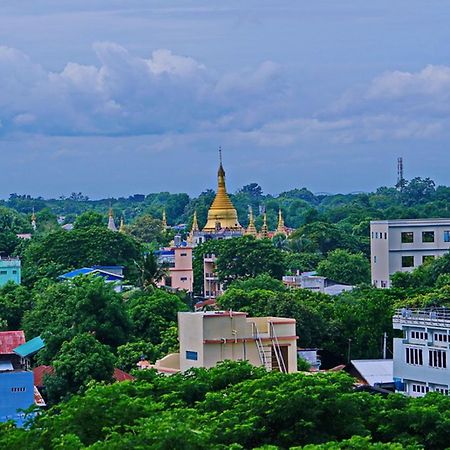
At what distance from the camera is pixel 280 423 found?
32.3 metres

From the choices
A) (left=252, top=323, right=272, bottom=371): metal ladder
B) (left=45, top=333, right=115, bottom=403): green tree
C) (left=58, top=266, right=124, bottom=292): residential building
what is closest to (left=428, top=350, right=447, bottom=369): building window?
(left=252, top=323, right=272, bottom=371): metal ladder

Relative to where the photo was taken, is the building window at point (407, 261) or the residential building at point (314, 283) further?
the residential building at point (314, 283)

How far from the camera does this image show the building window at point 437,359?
41.3 metres

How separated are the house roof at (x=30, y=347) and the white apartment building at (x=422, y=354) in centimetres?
1423

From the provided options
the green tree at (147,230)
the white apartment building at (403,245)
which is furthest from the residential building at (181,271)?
the green tree at (147,230)

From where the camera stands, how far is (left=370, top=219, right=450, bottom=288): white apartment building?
74.7 m

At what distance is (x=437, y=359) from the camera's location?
1641 inches

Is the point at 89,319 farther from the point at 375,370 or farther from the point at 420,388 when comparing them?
the point at 420,388

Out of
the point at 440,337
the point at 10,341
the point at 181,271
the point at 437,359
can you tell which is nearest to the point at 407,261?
the point at 181,271

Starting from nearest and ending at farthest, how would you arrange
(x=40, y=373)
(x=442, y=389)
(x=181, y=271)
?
1. (x=442, y=389)
2. (x=40, y=373)
3. (x=181, y=271)

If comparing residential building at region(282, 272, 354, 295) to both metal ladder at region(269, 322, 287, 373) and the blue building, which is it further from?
the blue building

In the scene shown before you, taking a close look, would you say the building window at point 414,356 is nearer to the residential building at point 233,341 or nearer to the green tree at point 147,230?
the residential building at point 233,341

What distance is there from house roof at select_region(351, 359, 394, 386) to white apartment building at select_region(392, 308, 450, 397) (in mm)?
1720

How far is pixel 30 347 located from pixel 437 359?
55.9 feet
